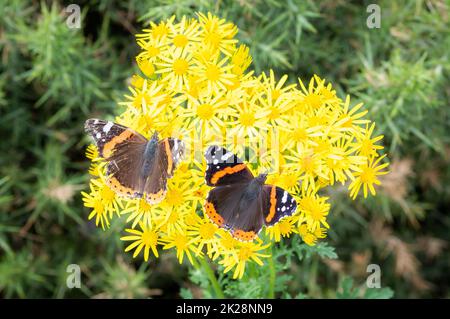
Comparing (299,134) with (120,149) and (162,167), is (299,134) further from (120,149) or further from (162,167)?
(120,149)

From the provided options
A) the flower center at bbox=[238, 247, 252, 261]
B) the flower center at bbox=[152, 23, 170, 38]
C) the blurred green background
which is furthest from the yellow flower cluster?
the blurred green background

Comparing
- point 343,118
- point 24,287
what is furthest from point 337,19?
point 24,287

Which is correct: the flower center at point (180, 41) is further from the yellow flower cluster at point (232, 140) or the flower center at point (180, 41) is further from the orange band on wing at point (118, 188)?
the orange band on wing at point (118, 188)

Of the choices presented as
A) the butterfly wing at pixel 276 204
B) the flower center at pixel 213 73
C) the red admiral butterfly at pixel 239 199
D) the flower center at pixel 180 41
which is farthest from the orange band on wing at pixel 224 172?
the flower center at pixel 180 41

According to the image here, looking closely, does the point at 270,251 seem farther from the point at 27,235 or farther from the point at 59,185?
the point at 27,235

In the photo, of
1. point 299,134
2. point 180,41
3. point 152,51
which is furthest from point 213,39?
point 299,134

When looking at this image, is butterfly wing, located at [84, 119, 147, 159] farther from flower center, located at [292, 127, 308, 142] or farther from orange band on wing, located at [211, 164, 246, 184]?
flower center, located at [292, 127, 308, 142]
